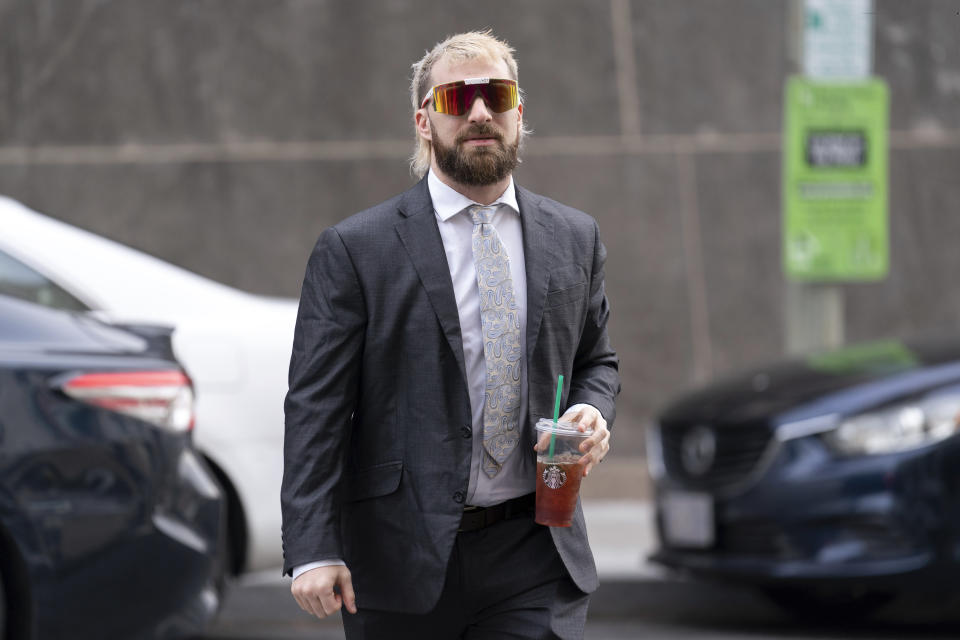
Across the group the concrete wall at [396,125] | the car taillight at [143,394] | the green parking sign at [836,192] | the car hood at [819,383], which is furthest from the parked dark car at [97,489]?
the concrete wall at [396,125]

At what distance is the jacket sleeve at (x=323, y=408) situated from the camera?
2535 mm

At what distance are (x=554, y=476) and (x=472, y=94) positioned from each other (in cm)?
69

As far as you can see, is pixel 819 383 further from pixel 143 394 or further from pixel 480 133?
pixel 480 133

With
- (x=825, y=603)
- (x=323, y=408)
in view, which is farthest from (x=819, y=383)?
(x=323, y=408)

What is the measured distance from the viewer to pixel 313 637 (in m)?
5.73

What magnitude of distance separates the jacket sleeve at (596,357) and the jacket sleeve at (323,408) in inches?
17.6

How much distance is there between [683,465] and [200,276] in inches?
78.8

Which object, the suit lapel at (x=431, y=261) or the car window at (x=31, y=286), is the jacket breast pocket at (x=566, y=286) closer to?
the suit lapel at (x=431, y=261)

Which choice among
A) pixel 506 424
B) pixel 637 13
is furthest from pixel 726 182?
pixel 506 424

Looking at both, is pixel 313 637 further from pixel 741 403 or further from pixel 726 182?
pixel 726 182

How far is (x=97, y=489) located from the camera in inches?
151

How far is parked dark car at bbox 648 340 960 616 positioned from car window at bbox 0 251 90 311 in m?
2.38

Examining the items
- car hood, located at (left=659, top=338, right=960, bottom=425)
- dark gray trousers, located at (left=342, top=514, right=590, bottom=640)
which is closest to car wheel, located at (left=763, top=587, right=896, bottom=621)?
car hood, located at (left=659, top=338, right=960, bottom=425)

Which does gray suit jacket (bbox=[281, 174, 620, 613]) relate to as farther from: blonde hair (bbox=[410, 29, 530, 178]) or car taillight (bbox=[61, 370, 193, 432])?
car taillight (bbox=[61, 370, 193, 432])
